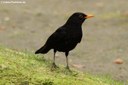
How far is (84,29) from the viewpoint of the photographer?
2166cm

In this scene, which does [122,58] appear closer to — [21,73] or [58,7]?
[21,73]

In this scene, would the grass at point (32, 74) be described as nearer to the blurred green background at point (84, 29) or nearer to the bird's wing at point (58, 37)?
the bird's wing at point (58, 37)

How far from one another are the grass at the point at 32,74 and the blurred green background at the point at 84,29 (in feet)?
12.1

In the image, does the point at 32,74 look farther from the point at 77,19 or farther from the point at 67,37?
the point at 77,19

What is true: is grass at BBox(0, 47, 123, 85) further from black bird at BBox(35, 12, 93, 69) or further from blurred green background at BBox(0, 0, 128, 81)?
blurred green background at BBox(0, 0, 128, 81)

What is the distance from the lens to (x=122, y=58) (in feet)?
54.3

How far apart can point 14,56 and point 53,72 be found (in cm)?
94

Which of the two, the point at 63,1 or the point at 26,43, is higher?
the point at 63,1

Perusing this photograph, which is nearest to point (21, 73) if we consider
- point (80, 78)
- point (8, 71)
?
point (8, 71)

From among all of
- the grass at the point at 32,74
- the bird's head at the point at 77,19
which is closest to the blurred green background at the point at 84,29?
the grass at the point at 32,74

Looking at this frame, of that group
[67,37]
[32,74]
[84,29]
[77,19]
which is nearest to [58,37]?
[67,37]

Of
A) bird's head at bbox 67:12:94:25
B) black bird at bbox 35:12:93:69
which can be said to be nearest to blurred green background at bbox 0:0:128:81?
bird's head at bbox 67:12:94:25

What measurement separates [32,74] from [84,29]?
12.7m

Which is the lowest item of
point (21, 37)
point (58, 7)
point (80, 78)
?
point (80, 78)
